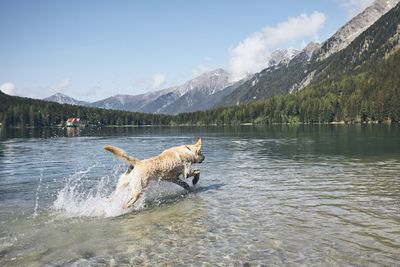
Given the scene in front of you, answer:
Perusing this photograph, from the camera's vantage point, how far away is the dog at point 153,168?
14828mm

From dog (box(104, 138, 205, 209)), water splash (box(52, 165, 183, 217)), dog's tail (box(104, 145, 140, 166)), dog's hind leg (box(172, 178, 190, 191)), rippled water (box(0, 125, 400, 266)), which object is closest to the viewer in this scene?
rippled water (box(0, 125, 400, 266))

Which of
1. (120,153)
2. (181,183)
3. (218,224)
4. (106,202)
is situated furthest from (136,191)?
(218,224)

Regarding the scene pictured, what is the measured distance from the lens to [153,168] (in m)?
15.5

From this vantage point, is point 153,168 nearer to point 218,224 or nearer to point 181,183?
point 181,183

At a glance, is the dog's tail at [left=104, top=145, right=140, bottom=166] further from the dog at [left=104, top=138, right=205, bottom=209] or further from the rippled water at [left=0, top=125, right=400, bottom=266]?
the rippled water at [left=0, top=125, right=400, bottom=266]

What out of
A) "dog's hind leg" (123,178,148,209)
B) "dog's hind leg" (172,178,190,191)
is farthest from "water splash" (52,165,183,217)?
"dog's hind leg" (172,178,190,191)

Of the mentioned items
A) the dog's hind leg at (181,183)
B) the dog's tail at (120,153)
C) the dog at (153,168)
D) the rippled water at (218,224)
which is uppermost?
the dog's tail at (120,153)

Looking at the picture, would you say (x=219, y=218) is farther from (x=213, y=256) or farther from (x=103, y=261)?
(x=103, y=261)

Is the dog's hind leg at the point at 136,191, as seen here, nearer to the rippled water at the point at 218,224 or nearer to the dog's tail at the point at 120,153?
the rippled water at the point at 218,224

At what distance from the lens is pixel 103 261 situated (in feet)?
31.1

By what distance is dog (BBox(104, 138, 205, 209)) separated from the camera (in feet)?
48.6

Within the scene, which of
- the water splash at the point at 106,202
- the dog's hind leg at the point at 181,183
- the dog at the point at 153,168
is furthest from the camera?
the dog's hind leg at the point at 181,183

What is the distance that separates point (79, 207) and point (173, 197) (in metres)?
3.95

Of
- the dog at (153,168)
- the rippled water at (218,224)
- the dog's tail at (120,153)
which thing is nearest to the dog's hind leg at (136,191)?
the dog at (153,168)
